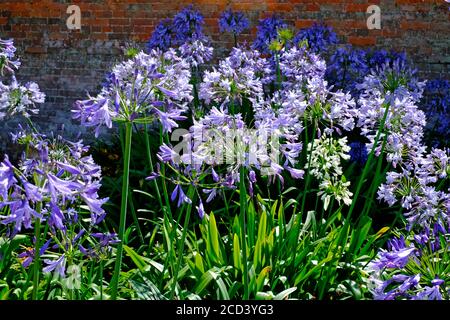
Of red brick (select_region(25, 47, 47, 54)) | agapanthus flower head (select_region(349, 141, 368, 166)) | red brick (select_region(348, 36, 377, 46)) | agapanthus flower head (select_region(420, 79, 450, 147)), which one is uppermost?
red brick (select_region(348, 36, 377, 46))

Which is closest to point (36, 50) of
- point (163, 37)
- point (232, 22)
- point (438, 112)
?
point (163, 37)

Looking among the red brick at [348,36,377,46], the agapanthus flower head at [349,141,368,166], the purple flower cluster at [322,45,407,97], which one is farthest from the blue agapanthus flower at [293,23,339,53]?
the agapanthus flower head at [349,141,368,166]

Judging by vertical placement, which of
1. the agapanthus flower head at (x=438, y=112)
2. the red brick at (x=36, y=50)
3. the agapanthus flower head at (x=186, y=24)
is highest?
the agapanthus flower head at (x=186, y=24)

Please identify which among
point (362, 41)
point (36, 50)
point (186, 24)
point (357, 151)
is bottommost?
point (357, 151)

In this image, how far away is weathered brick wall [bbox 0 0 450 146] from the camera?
6406 mm

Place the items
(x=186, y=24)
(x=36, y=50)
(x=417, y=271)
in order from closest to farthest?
(x=417, y=271) → (x=186, y=24) → (x=36, y=50)

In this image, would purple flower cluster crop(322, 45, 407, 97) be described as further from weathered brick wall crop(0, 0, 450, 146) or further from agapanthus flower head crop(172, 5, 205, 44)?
agapanthus flower head crop(172, 5, 205, 44)

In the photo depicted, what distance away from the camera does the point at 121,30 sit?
715 centimetres

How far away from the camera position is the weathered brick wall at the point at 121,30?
6.41 m

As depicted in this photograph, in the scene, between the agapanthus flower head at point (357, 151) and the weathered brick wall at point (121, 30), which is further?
the weathered brick wall at point (121, 30)

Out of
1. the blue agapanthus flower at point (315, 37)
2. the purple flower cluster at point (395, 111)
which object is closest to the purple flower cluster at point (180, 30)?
the blue agapanthus flower at point (315, 37)

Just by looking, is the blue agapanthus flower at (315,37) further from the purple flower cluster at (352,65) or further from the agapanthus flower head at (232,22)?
the agapanthus flower head at (232,22)

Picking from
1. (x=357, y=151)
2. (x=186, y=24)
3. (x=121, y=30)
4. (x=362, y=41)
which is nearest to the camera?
(x=357, y=151)

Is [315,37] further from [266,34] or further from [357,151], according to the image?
[357,151]
